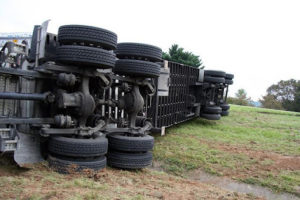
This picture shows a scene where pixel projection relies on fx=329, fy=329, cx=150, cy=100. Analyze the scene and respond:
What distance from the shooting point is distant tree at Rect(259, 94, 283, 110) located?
43769mm

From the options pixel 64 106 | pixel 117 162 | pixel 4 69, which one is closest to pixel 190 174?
pixel 117 162

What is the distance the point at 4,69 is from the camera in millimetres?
4707

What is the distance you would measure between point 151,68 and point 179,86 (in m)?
4.92

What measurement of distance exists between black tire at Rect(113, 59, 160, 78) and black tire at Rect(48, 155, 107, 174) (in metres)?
1.82

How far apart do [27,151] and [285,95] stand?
47365 millimetres

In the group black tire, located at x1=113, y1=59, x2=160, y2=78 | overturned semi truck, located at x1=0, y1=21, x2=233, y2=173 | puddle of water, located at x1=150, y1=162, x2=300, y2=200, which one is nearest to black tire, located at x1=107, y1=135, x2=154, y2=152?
overturned semi truck, located at x1=0, y1=21, x2=233, y2=173

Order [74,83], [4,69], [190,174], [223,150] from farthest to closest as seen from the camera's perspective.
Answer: [223,150] < [190,174] < [74,83] < [4,69]

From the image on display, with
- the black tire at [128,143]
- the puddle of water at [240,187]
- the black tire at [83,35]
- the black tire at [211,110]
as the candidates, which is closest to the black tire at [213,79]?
the black tire at [211,110]

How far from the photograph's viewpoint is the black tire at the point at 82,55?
4.82m

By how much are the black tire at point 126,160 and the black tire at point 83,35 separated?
1.93 metres

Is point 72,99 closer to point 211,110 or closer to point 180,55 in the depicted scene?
point 211,110

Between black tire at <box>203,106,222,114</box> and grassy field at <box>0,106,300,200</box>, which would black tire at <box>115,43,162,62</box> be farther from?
black tire at <box>203,106,222,114</box>

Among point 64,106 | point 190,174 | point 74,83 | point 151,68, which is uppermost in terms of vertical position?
point 151,68

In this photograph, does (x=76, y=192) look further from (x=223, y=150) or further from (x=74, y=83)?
(x=223, y=150)
